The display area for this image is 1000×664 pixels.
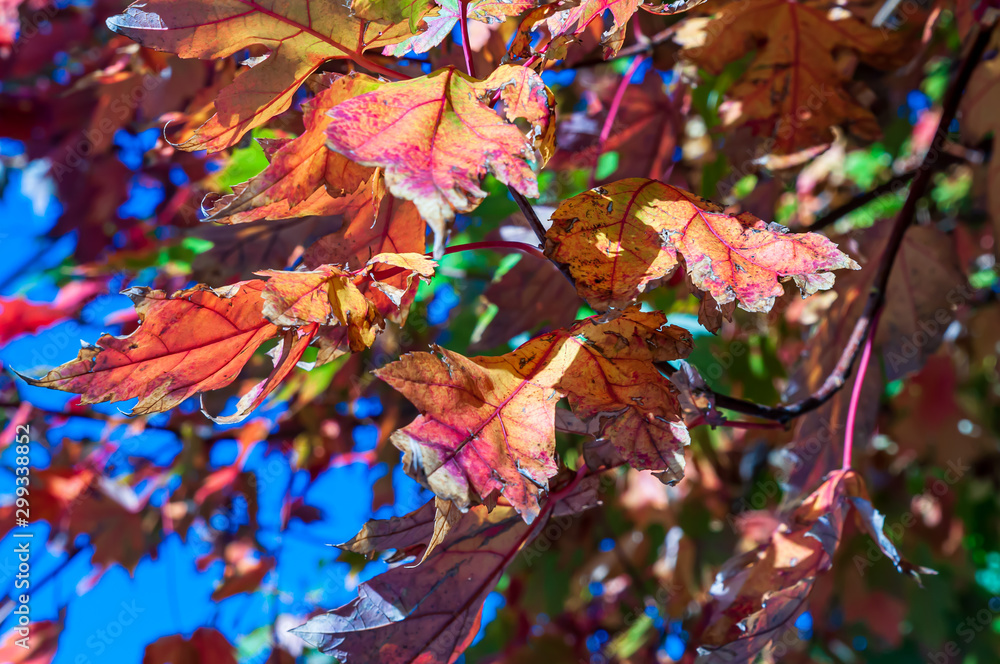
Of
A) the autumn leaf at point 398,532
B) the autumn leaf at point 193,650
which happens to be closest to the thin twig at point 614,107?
the autumn leaf at point 398,532

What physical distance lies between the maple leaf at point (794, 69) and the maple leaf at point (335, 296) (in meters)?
0.66

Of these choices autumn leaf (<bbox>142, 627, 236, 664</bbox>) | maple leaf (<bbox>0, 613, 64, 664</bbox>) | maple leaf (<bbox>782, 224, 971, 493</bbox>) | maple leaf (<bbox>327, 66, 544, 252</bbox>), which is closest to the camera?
maple leaf (<bbox>327, 66, 544, 252</bbox>)

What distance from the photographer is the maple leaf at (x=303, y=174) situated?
0.43 m

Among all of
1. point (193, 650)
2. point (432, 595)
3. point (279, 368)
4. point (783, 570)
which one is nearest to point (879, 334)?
point (783, 570)

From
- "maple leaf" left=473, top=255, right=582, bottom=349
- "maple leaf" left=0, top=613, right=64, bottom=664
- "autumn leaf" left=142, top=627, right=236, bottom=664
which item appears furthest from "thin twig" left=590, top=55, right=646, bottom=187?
"maple leaf" left=0, top=613, right=64, bottom=664

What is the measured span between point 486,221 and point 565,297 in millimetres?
296

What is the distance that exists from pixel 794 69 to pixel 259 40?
729 millimetres

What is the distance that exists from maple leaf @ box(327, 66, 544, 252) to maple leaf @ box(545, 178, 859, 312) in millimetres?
77

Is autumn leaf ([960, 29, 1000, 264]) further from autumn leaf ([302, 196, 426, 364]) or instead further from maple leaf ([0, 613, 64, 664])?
maple leaf ([0, 613, 64, 664])

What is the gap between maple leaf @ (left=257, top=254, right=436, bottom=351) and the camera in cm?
42

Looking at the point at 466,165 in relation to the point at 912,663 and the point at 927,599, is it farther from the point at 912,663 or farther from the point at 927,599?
the point at 912,663

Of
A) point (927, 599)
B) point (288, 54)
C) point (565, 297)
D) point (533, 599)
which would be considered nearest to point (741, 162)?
point (565, 297)

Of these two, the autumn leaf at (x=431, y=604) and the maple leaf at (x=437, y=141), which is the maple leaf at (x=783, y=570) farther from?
the maple leaf at (x=437, y=141)

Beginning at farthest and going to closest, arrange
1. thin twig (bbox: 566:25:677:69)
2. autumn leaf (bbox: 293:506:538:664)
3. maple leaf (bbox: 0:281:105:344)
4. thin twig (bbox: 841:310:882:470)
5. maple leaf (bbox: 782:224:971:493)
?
maple leaf (bbox: 0:281:105:344), thin twig (bbox: 566:25:677:69), maple leaf (bbox: 782:224:971:493), thin twig (bbox: 841:310:882:470), autumn leaf (bbox: 293:506:538:664)
